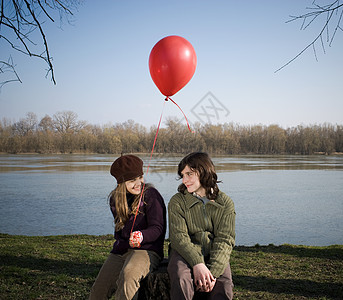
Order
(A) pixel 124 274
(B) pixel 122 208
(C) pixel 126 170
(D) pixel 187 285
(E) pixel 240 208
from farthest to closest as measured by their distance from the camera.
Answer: (E) pixel 240 208, (C) pixel 126 170, (B) pixel 122 208, (A) pixel 124 274, (D) pixel 187 285

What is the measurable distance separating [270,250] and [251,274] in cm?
170

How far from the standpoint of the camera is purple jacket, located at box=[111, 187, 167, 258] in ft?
8.88

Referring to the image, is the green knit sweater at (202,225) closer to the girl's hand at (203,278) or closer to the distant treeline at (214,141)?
the girl's hand at (203,278)

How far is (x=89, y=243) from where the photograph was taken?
6.21 metres

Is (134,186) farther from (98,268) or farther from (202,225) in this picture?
(98,268)

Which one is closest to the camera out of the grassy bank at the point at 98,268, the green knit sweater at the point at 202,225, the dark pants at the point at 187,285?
the dark pants at the point at 187,285

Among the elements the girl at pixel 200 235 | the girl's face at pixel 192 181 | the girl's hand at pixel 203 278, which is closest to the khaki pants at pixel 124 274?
the girl at pixel 200 235

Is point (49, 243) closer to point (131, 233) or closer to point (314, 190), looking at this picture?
point (131, 233)

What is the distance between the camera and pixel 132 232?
2693 millimetres

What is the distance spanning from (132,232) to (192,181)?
2.10ft

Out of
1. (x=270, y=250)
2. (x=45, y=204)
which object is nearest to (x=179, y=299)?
(x=270, y=250)

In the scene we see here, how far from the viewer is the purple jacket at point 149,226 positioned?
8.88 feet

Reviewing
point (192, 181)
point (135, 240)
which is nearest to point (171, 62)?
point (192, 181)

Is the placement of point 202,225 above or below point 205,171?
below
